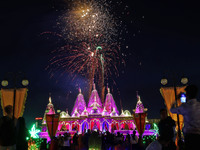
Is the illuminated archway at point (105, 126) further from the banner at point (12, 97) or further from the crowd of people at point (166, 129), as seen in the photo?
the crowd of people at point (166, 129)

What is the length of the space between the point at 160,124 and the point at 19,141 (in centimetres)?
367

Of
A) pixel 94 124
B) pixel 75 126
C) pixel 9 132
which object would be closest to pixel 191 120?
pixel 9 132

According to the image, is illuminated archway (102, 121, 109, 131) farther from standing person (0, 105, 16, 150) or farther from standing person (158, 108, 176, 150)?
standing person (158, 108, 176, 150)

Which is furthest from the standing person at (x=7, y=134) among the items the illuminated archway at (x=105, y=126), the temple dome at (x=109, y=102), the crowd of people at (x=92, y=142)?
the temple dome at (x=109, y=102)

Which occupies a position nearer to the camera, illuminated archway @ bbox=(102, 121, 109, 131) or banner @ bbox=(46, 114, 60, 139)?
banner @ bbox=(46, 114, 60, 139)

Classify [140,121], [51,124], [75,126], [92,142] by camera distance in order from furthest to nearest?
[75,126], [51,124], [92,142], [140,121]

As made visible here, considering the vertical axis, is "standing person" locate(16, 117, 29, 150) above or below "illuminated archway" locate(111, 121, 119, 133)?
above

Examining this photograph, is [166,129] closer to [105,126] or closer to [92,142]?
[92,142]

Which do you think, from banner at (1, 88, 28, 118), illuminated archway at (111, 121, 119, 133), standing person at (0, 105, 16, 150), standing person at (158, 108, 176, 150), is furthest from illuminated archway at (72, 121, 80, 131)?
standing person at (158, 108, 176, 150)

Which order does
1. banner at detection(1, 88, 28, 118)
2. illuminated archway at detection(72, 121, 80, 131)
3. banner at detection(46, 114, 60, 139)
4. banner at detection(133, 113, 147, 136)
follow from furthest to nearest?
illuminated archway at detection(72, 121, 80, 131) < banner at detection(46, 114, 60, 139) < banner at detection(133, 113, 147, 136) < banner at detection(1, 88, 28, 118)

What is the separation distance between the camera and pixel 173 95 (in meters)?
11.2

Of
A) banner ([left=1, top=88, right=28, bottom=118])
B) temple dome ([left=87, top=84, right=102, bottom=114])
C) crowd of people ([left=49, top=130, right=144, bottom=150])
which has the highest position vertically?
temple dome ([left=87, top=84, right=102, bottom=114])

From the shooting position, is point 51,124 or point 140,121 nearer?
point 140,121

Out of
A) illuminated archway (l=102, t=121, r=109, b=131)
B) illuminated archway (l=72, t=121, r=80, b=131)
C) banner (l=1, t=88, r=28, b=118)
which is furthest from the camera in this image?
illuminated archway (l=72, t=121, r=80, b=131)
